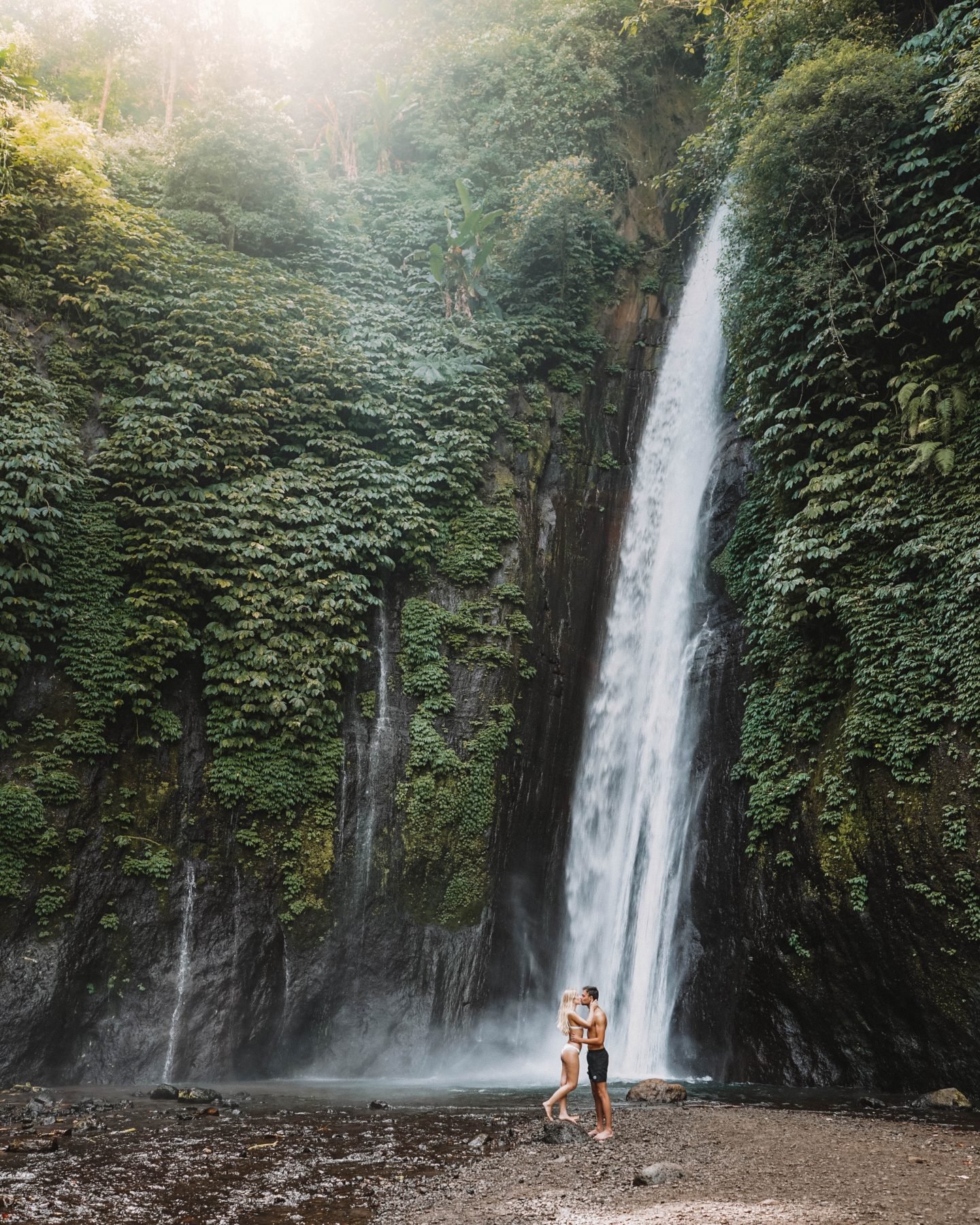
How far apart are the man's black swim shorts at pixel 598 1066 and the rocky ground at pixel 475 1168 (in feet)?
1.49

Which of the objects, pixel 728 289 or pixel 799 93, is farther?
pixel 728 289

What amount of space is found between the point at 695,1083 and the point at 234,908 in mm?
7021

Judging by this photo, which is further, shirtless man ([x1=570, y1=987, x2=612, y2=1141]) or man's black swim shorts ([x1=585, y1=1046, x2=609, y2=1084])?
man's black swim shorts ([x1=585, y1=1046, x2=609, y2=1084])

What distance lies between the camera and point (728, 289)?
624 inches

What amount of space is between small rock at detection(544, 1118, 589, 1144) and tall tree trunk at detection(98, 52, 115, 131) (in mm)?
21833

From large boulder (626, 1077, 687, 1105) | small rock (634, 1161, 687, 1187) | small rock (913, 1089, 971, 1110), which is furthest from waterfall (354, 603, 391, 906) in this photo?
small rock (634, 1161, 687, 1187)

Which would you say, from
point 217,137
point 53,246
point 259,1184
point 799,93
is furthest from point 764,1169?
point 217,137

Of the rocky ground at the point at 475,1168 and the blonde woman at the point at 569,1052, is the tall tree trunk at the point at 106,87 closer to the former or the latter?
the rocky ground at the point at 475,1168

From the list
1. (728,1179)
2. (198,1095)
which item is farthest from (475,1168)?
(198,1095)

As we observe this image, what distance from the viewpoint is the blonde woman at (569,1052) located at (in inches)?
299

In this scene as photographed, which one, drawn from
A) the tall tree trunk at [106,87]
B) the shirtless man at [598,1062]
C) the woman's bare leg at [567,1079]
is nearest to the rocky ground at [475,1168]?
the shirtless man at [598,1062]

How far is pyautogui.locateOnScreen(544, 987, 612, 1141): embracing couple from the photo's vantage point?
7.06m

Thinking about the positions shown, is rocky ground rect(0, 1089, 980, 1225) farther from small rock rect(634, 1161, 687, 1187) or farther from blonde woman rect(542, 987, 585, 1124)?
blonde woman rect(542, 987, 585, 1124)

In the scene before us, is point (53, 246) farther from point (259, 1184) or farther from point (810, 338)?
point (259, 1184)
